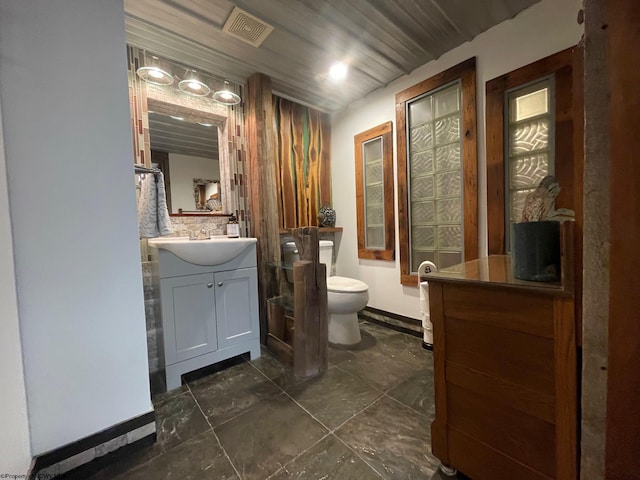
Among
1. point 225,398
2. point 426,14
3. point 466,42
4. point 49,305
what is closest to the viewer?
point 49,305

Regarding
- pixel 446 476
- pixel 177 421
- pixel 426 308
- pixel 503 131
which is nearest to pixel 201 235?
pixel 177 421

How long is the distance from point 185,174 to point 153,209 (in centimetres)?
50

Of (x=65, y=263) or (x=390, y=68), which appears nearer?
(x=65, y=263)

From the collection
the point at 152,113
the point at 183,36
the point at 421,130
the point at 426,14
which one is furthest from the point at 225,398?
the point at 426,14

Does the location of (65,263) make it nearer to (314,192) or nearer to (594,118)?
(594,118)

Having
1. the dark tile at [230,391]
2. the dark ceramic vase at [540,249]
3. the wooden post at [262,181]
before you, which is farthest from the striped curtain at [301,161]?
the dark ceramic vase at [540,249]

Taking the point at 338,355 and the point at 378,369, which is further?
the point at 338,355

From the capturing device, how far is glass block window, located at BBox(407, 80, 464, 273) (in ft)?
A: 6.05

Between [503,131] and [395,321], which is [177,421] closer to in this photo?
[395,321]

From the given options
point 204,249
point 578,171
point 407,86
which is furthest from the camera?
point 407,86

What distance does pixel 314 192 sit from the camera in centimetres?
265

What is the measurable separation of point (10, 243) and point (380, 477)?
1553 mm

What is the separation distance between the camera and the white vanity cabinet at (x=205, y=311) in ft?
4.73

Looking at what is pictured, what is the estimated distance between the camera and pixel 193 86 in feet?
5.88
